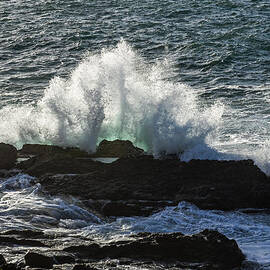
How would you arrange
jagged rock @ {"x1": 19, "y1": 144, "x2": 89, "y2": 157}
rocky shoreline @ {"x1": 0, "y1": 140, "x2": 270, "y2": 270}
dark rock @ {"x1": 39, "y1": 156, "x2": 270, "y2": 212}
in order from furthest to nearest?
jagged rock @ {"x1": 19, "y1": 144, "x2": 89, "y2": 157}
dark rock @ {"x1": 39, "y1": 156, "x2": 270, "y2": 212}
rocky shoreline @ {"x1": 0, "y1": 140, "x2": 270, "y2": 270}

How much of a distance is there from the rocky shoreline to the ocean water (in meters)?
0.54

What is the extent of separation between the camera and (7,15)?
3538 cm

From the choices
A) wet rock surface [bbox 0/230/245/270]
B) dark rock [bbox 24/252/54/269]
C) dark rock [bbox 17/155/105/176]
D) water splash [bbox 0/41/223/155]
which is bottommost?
wet rock surface [bbox 0/230/245/270]

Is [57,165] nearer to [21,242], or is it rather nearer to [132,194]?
[132,194]

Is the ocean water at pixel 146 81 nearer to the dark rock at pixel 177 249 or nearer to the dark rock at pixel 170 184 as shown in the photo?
the dark rock at pixel 170 184

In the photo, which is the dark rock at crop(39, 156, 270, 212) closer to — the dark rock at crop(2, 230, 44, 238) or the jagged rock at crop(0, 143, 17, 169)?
the jagged rock at crop(0, 143, 17, 169)

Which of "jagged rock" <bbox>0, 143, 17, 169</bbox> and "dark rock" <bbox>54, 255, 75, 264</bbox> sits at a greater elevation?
"jagged rock" <bbox>0, 143, 17, 169</bbox>

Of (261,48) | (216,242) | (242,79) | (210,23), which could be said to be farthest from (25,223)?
(210,23)

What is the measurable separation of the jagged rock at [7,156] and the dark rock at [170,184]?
1399mm

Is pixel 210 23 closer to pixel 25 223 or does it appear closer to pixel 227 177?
pixel 227 177

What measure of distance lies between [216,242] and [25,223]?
392cm

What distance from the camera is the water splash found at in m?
17.9

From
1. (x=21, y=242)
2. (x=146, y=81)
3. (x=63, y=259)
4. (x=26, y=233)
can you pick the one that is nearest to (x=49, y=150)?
(x=26, y=233)

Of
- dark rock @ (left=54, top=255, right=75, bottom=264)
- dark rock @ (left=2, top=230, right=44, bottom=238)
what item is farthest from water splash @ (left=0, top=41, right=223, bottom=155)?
dark rock @ (left=54, top=255, right=75, bottom=264)
